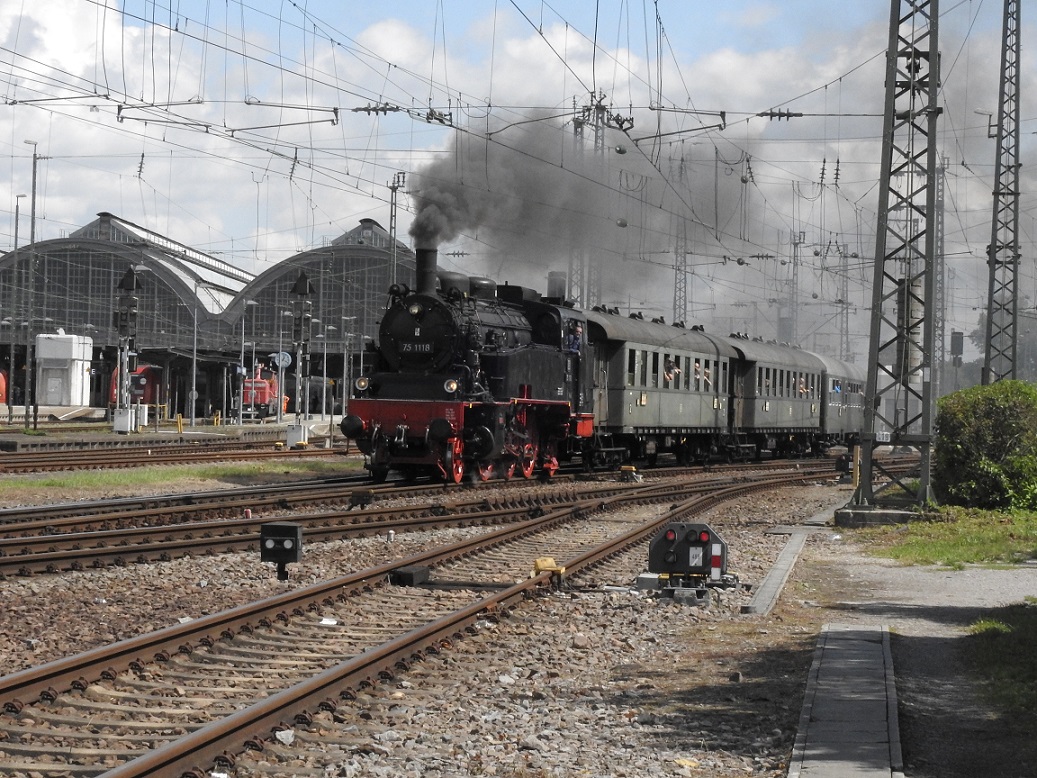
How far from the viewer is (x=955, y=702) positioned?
786 cm

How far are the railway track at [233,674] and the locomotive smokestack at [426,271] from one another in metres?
10.6

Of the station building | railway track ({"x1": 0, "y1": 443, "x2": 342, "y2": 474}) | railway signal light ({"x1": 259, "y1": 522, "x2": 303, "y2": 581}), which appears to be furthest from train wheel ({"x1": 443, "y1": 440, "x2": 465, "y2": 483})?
the station building

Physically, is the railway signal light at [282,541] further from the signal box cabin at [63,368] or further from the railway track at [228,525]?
the signal box cabin at [63,368]

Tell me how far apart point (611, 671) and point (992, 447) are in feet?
45.7

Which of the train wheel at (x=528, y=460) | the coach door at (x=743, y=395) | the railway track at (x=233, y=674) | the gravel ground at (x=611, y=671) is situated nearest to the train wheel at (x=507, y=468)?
the train wheel at (x=528, y=460)

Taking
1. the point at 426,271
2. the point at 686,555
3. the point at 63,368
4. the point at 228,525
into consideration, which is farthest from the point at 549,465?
the point at 63,368

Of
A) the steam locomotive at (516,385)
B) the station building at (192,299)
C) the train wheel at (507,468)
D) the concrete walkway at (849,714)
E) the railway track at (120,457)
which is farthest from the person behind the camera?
the station building at (192,299)

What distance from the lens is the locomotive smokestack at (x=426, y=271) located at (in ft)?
76.1

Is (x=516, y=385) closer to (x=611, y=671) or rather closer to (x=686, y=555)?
(x=686, y=555)

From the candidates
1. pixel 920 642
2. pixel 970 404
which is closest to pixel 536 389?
pixel 970 404

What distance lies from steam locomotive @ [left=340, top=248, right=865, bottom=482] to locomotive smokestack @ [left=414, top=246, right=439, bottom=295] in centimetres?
3

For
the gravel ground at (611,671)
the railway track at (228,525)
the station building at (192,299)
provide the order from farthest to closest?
the station building at (192,299) < the railway track at (228,525) < the gravel ground at (611,671)

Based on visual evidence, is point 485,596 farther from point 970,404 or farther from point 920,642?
point 970,404

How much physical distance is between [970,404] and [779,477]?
1009 centimetres
